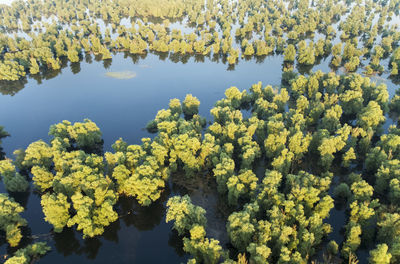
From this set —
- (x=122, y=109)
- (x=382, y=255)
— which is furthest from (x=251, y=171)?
(x=122, y=109)

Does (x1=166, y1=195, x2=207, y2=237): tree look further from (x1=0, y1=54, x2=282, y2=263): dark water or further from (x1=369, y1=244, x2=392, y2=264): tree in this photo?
(x1=369, y1=244, x2=392, y2=264): tree

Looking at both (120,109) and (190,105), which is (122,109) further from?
(190,105)

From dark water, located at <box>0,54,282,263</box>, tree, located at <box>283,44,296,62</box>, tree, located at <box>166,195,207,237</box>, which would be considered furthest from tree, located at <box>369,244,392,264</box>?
tree, located at <box>283,44,296,62</box>

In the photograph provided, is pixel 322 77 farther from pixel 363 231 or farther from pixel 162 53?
pixel 162 53

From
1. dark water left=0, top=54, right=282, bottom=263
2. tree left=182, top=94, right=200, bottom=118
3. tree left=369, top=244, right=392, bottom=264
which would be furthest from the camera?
tree left=182, top=94, right=200, bottom=118

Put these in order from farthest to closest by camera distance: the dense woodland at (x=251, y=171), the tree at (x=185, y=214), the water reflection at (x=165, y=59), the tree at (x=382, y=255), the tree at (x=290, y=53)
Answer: the tree at (x=290, y=53) < the water reflection at (x=165, y=59) < the tree at (x=185, y=214) < the dense woodland at (x=251, y=171) < the tree at (x=382, y=255)

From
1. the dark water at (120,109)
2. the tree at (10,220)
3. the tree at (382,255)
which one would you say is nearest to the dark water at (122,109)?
the dark water at (120,109)

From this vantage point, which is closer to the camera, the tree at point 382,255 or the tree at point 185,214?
the tree at point 382,255

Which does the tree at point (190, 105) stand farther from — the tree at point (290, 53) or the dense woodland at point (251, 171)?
the tree at point (290, 53)
